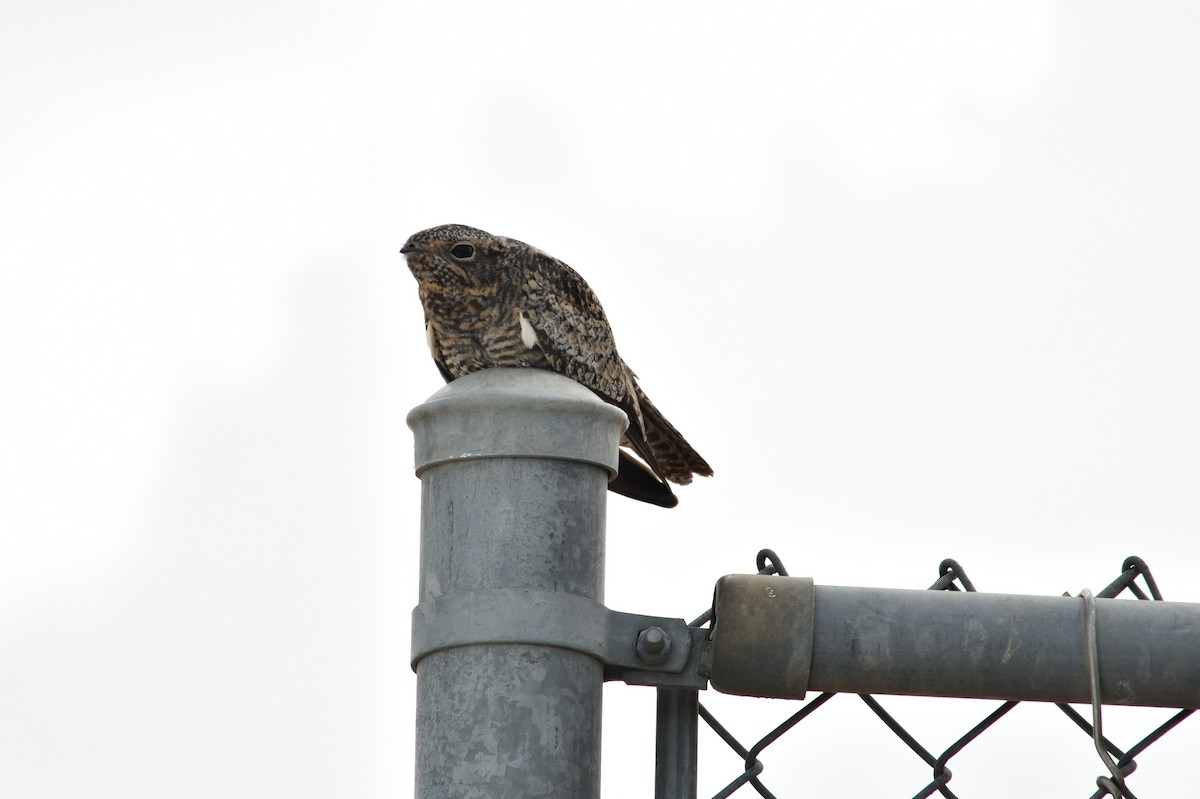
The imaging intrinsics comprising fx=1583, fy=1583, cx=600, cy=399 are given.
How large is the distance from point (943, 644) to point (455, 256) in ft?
8.39

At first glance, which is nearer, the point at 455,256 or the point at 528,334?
the point at 528,334

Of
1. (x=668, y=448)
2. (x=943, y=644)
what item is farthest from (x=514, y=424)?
(x=668, y=448)

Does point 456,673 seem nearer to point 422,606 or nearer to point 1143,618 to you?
point 422,606

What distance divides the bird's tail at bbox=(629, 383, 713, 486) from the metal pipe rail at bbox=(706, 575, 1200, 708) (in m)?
2.67

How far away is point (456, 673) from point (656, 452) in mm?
2910

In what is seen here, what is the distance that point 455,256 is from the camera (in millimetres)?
4191

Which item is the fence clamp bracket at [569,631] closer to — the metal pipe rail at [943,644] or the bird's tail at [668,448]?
the metal pipe rail at [943,644]

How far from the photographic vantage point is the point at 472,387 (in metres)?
1.85

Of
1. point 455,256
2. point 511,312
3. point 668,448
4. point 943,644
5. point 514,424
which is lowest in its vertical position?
point 943,644

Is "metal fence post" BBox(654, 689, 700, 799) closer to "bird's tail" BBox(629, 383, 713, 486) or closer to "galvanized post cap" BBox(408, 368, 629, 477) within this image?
"galvanized post cap" BBox(408, 368, 629, 477)

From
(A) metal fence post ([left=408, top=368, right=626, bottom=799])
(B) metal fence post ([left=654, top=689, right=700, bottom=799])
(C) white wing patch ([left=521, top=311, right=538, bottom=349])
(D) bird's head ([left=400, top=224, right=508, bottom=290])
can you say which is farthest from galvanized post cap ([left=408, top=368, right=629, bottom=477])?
(D) bird's head ([left=400, top=224, right=508, bottom=290])

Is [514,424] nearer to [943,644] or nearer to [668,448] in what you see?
[943,644]

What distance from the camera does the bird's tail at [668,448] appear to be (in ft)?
15.0

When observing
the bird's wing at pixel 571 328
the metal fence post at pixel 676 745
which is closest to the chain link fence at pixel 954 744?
the metal fence post at pixel 676 745
